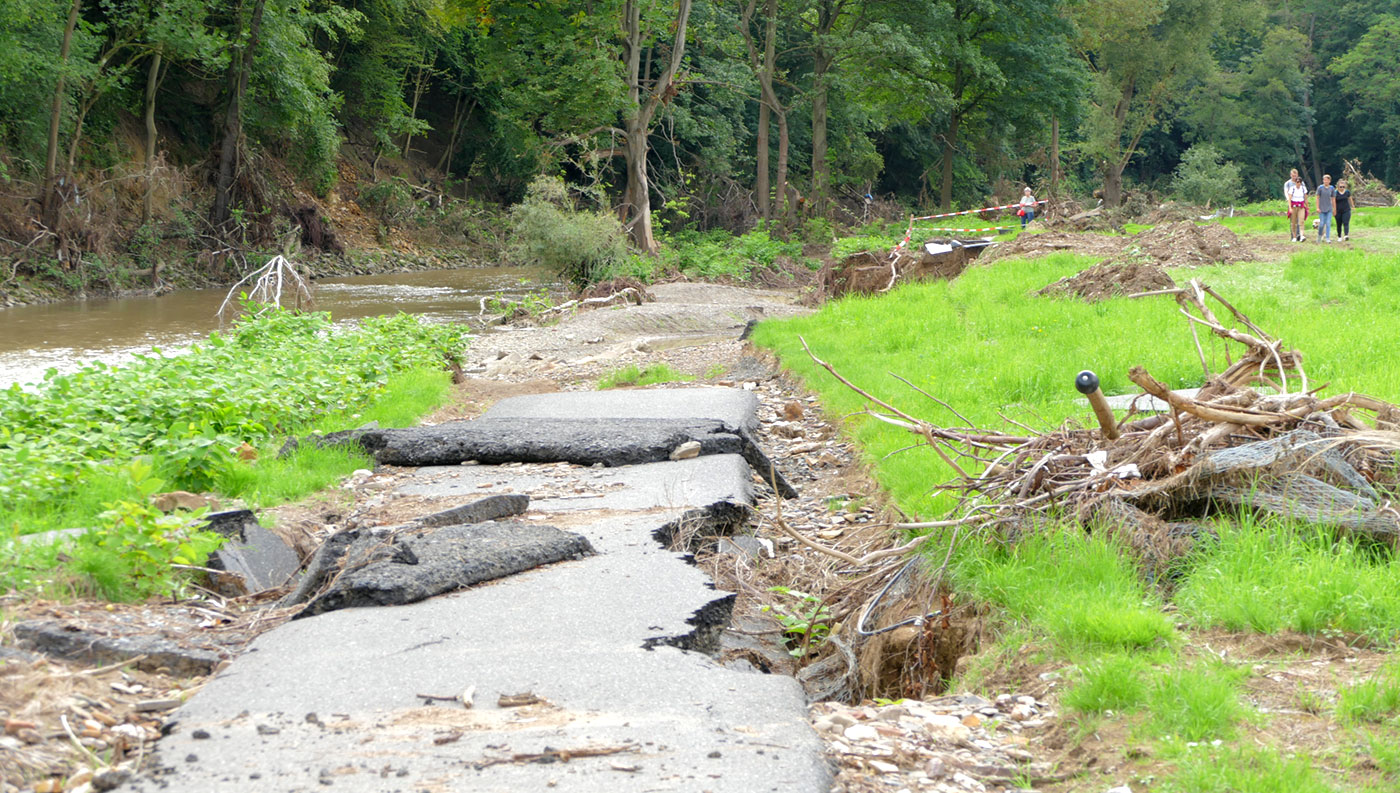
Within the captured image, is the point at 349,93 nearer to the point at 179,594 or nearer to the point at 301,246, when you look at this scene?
the point at 301,246

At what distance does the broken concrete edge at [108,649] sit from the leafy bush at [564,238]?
2122 cm

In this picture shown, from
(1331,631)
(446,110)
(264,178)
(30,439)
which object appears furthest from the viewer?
(446,110)

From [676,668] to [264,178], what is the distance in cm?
3094

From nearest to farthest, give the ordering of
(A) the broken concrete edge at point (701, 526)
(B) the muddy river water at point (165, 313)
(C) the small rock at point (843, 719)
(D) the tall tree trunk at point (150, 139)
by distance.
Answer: (C) the small rock at point (843, 719) → (A) the broken concrete edge at point (701, 526) → (B) the muddy river water at point (165, 313) → (D) the tall tree trunk at point (150, 139)

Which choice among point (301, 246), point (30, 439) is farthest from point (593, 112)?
point (30, 439)

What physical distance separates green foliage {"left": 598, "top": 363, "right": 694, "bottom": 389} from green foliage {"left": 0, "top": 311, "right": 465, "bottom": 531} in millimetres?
2342

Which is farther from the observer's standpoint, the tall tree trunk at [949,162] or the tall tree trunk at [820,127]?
the tall tree trunk at [949,162]

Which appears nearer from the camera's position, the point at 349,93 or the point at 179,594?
the point at 179,594

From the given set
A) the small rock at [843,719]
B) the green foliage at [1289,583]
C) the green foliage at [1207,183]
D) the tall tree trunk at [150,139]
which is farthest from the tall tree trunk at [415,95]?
the small rock at [843,719]

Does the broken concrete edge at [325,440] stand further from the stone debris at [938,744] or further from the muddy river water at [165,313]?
the muddy river water at [165,313]

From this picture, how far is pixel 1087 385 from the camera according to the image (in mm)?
4559

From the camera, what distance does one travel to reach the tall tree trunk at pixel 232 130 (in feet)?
95.7

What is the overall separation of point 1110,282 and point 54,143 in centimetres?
2283

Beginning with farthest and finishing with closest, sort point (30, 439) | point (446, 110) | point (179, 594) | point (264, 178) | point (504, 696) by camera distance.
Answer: point (446, 110)
point (264, 178)
point (30, 439)
point (179, 594)
point (504, 696)
